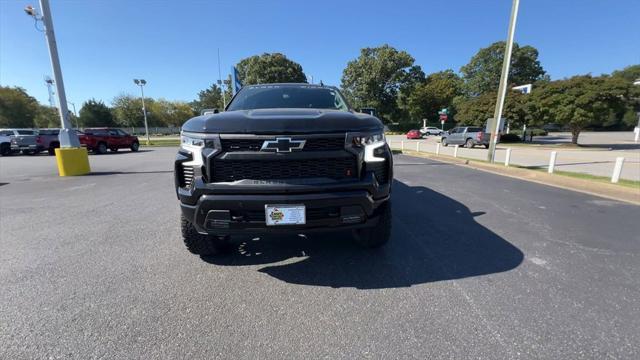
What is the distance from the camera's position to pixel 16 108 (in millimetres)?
52906

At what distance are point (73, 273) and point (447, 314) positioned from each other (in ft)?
11.0

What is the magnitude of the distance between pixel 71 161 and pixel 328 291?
9.73 m

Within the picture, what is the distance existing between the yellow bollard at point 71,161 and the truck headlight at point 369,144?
32.1 ft

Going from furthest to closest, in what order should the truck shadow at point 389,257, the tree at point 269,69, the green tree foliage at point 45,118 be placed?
the green tree foliage at point 45,118 → the tree at point 269,69 → the truck shadow at point 389,257

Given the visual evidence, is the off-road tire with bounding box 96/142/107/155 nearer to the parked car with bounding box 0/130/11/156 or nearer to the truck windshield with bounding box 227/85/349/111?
the parked car with bounding box 0/130/11/156

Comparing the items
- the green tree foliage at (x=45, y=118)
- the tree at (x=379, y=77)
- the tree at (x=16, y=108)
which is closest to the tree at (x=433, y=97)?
the tree at (x=379, y=77)

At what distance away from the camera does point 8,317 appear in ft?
6.73

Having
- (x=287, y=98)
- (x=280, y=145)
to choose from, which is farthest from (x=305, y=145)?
(x=287, y=98)

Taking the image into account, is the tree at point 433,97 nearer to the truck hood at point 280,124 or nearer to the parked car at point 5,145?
the parked car at point 5,145

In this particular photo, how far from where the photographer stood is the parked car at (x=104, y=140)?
17.0m

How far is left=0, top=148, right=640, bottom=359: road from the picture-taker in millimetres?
1797

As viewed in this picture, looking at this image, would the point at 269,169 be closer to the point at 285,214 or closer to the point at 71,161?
the point at 285,214

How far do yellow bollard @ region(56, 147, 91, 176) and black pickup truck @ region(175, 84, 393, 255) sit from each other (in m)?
8.66

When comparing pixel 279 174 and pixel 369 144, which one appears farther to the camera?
pixel 369 144
